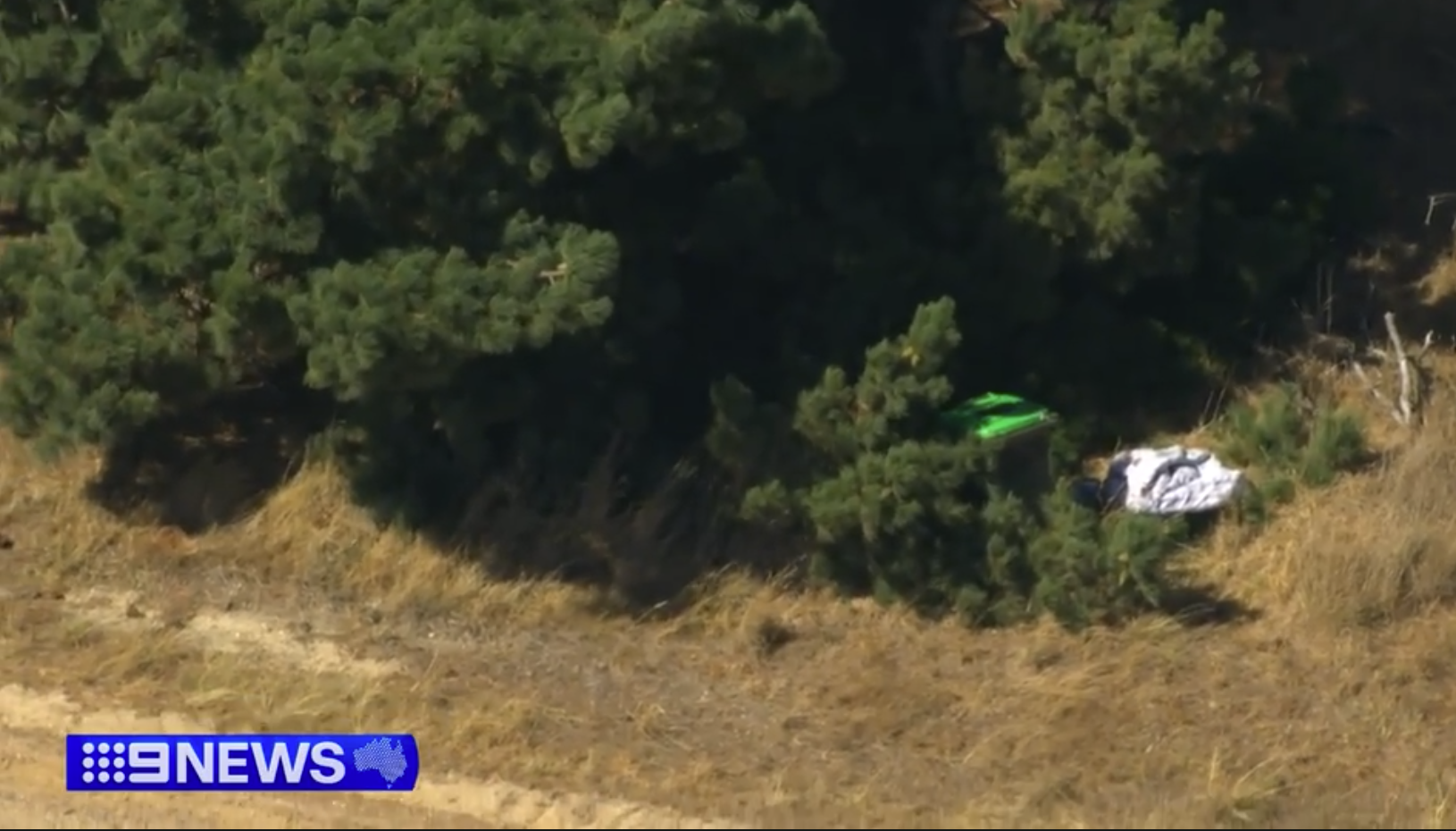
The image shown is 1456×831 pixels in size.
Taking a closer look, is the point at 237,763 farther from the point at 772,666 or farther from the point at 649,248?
the point at 649,248

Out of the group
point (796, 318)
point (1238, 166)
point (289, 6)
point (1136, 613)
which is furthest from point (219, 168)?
point (1238, 166)

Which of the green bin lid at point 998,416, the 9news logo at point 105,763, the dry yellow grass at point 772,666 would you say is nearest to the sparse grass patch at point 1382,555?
the dry yellow grass at point 772,666

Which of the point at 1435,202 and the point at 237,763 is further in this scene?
the point at 1435,202

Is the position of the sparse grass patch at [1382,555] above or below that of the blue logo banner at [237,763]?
below

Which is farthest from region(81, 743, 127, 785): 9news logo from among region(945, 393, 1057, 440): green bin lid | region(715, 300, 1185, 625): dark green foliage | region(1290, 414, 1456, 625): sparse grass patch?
region(1290, 414, 1456, 625): sparse grass patch

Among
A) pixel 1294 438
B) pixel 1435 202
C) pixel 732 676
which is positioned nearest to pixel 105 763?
pixel 732 676

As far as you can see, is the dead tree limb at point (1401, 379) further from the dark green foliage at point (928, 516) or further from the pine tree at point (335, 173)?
the pine tree at point (335, 173)

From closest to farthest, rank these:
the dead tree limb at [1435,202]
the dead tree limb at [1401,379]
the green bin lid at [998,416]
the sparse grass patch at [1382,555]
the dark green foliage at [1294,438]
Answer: the sparse grass patch at [1382,555] → the green bin lid at [998,416] → the dark green foliage at [1294,438] → the dead tree limb at [1401,379] → the dead tree limb at [1435,202]
